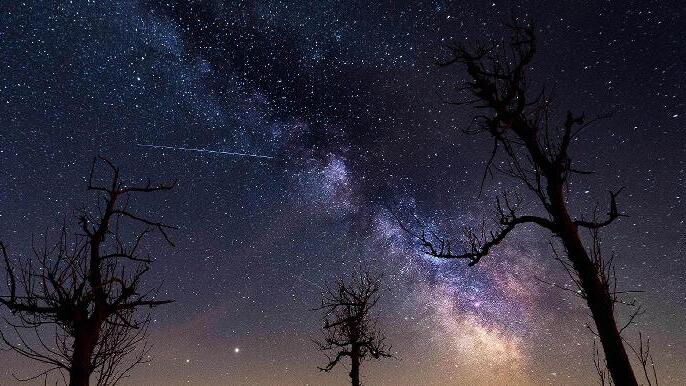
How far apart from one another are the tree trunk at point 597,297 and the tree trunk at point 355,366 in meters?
17.0

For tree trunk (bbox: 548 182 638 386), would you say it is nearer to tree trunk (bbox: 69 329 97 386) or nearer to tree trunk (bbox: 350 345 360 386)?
tree trunk (bbox: 69 329 97 386)

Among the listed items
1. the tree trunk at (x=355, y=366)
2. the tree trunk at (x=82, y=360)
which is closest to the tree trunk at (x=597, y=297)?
the tree trunk at (x=82, y=360)

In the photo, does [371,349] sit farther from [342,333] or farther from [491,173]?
[491,173]

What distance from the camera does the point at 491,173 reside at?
6.69m

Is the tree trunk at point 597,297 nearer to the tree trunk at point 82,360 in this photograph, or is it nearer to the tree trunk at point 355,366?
the tree trunk at point 82,360

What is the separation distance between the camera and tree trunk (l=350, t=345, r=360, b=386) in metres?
21.0

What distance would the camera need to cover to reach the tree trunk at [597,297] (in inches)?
219

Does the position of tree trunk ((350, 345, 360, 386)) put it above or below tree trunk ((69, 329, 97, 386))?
above

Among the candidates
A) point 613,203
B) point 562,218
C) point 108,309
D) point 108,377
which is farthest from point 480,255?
point 108,377

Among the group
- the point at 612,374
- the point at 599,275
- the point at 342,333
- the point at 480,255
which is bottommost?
the point at 612,374

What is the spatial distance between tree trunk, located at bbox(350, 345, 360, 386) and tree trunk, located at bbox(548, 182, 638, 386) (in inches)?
668

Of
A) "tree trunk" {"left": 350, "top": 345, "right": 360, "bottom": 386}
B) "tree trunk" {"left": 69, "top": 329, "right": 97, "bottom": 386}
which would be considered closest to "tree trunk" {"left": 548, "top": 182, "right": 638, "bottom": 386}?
"tree trunk" {"left": 69, "top": 329, "right": 97, "bottom": 386}

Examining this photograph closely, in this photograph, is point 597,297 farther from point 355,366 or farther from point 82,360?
point 355,366

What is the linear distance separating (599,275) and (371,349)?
17.7 meters
